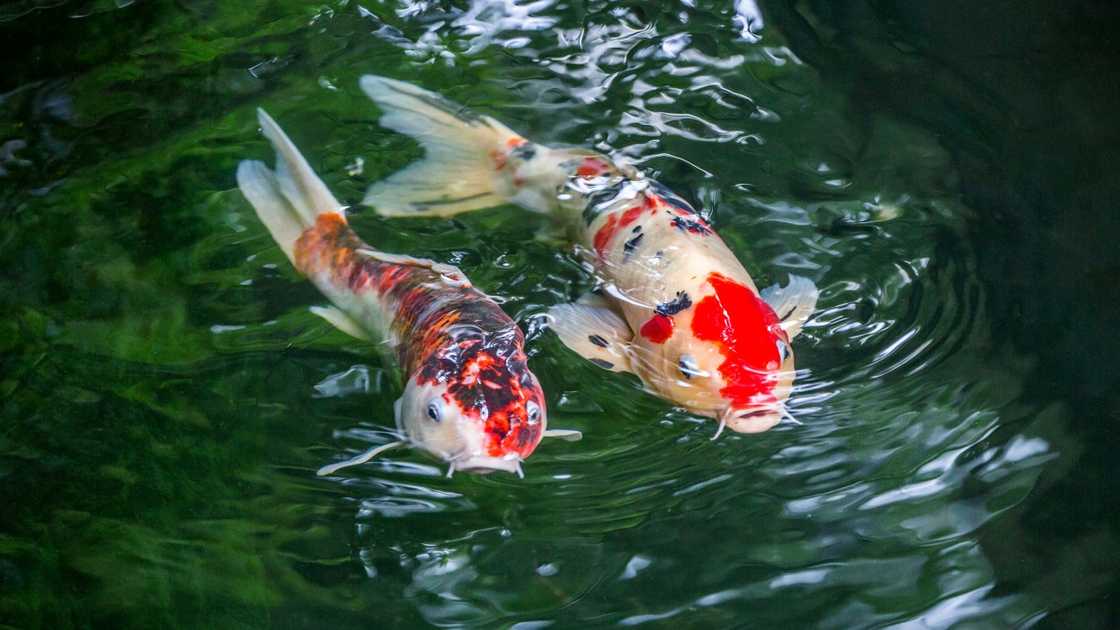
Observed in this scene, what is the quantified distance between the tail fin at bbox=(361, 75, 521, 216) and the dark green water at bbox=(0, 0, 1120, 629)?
99mm

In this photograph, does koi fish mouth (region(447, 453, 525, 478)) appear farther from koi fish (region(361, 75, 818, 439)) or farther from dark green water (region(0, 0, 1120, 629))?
koi fish (region(361, 75, 818, 439))

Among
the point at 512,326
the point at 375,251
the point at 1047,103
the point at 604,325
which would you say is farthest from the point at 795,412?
the point at 1047,103

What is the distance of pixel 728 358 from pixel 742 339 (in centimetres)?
6

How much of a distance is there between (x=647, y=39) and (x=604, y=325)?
145cm

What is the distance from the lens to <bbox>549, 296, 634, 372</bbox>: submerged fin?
285 cm

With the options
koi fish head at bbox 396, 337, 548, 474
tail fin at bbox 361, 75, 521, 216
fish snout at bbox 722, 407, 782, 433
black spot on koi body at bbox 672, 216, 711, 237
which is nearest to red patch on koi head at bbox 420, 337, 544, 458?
koi fish head at bbox 396, 337, 548, 474

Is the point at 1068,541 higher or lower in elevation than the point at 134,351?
higher

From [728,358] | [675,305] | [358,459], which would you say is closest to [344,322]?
[358,459]

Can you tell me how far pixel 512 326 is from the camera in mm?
2678

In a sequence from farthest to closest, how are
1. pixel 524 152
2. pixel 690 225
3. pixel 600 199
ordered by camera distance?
pixel 524 152 → pixel 600 199 → pixel 690 225

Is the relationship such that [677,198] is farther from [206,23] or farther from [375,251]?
[206,23]

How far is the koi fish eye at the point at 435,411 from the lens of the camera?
2352 mm

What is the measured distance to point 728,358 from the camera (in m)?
2.61

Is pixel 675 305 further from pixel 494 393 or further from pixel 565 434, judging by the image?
pixel 494 393
